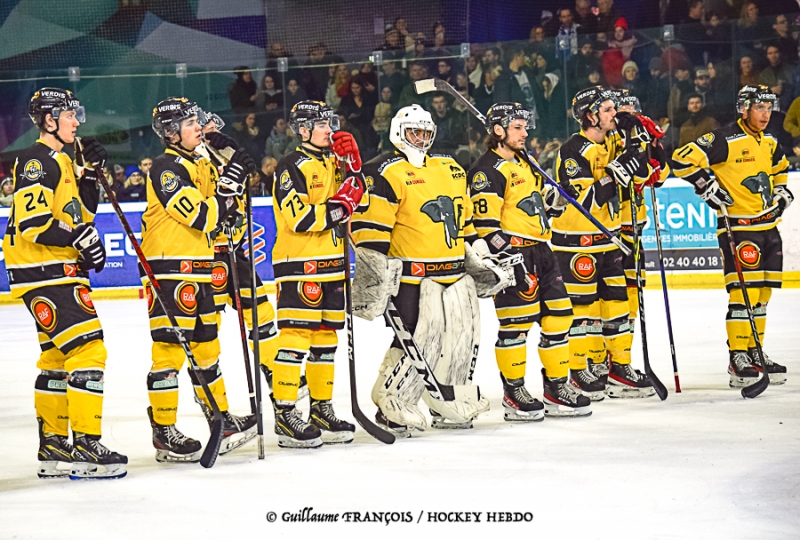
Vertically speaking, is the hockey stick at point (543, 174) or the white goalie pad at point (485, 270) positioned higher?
the hockey stick at point (543, 174)

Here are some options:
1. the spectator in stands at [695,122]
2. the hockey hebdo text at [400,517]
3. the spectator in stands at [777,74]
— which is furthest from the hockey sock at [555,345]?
the spectator in stands at [777,74]

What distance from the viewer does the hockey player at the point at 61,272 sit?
162 inches

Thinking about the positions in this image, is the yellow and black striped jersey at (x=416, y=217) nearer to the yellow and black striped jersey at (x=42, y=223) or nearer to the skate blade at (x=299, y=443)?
the skate blade at (x=299, y=443)

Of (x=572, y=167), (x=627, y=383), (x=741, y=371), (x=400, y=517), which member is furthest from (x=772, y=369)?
(x=400, y=517)

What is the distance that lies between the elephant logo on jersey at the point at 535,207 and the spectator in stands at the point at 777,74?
5.33 m

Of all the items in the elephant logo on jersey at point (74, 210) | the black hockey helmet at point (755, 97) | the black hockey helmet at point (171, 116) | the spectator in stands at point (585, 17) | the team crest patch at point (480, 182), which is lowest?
the elephant logo on jersey at point (74, 210)

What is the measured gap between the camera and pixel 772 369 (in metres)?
6.00

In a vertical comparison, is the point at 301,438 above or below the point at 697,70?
below

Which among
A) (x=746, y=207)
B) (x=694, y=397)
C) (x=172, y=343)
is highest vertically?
(x=746, y=207)

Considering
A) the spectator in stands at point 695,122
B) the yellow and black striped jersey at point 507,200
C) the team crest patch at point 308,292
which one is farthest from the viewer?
the spectator in stands at point 695,122

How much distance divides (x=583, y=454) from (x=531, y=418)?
752 mm

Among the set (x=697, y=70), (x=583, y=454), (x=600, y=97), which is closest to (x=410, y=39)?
(x=697, y=70)

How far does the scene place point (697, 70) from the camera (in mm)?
10031

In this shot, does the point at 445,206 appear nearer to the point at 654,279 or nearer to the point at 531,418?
the point at 531,418
